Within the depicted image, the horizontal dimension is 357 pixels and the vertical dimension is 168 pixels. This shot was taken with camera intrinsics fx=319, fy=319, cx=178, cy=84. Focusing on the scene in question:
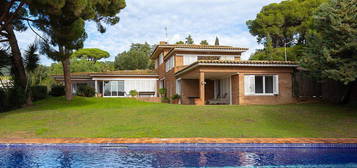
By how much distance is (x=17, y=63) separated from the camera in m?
21.7

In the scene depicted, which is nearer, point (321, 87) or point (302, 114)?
point (302, 114)

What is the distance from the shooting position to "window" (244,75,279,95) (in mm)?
22422

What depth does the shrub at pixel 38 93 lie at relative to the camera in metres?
24.5

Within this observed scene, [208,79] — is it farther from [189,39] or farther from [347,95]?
[189,39]

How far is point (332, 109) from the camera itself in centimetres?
1783

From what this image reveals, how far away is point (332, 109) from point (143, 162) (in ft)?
41.9

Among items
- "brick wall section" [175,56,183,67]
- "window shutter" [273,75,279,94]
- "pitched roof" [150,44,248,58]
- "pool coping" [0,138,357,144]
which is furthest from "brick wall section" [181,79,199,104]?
"pool coping" [0,138,357,144]

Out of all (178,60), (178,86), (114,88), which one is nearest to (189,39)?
(114,88)

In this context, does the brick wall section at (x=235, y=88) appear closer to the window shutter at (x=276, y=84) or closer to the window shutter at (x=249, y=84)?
the window shutter at (x=249, y=84)

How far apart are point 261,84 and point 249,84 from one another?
2.99 ft

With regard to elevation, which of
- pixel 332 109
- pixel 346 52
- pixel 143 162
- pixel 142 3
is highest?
pixel 142 3

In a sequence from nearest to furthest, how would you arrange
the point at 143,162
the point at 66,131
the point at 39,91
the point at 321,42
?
1. the point at 143,162
2. the point at 66,131
3. the point at 321,42
4. the point at 39,91

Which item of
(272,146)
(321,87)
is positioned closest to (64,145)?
(272,146)

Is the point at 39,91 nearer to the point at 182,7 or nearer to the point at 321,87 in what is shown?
the point at 182,7
